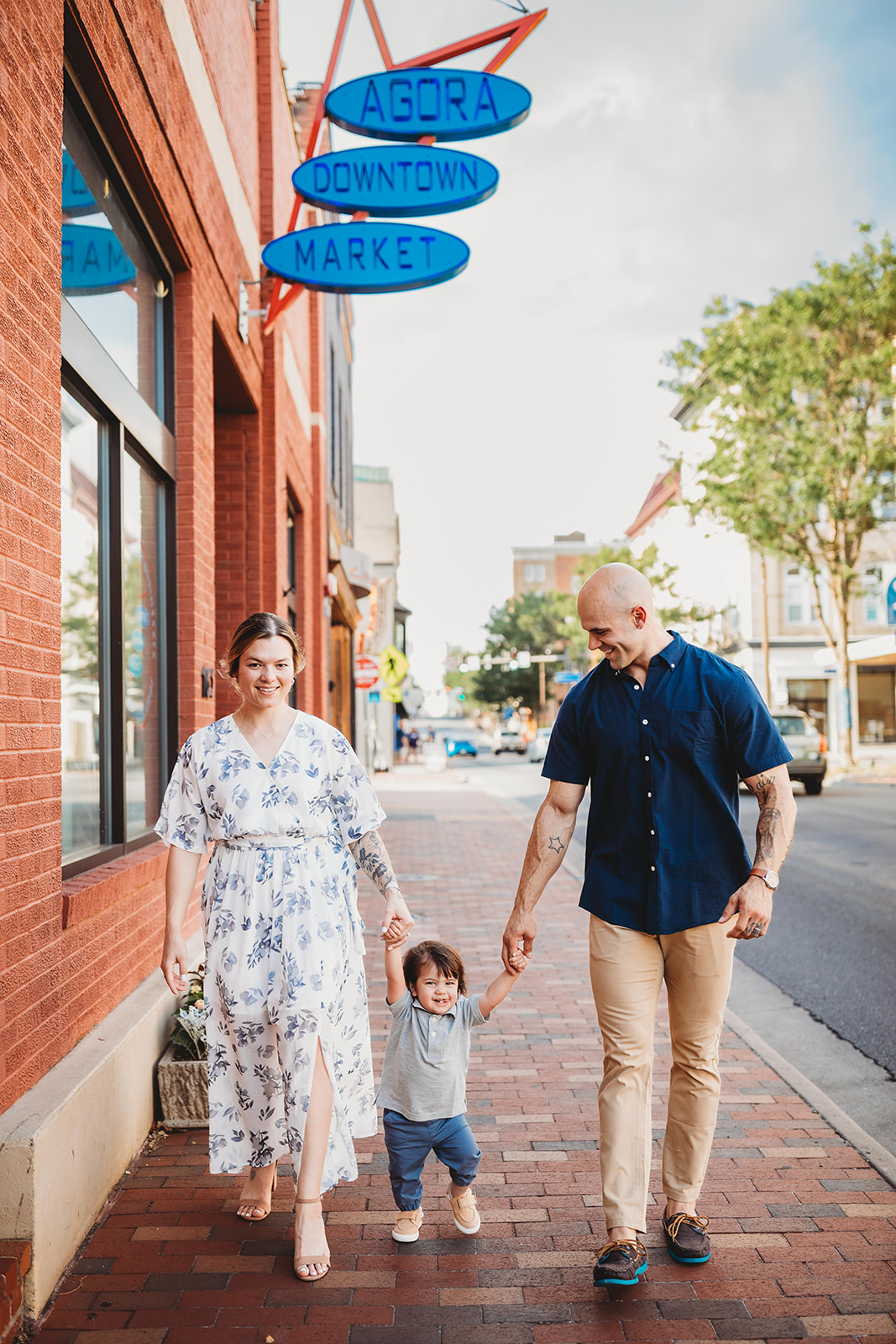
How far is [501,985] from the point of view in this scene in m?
3.47

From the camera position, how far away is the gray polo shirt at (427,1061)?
3457mm

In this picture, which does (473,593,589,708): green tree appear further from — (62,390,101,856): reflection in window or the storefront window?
(62,390,101,856): reflection in window

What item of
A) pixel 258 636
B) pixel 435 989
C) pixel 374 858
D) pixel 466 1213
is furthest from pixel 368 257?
pixel 466 1213

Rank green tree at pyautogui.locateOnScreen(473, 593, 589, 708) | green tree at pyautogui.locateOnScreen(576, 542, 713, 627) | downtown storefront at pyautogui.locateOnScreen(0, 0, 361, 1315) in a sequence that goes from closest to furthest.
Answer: downtown storefront at pyautogui.locateOnScreen(0, 0, 361, 1315)
green tree at pyautogui.locateOnScreen(576, 542, 713, 627)
green tree at pyautogui.locateOnScreen(473, 593, 589, 708)

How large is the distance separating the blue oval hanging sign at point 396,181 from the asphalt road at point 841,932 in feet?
16.7

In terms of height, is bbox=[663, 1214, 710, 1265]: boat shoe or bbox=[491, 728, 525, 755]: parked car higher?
bbox=[491, 728, 525, 755]: parked car

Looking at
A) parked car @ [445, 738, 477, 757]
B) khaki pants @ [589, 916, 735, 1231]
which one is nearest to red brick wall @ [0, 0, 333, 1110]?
khaki pants @ [589, 916, 735, 1231]

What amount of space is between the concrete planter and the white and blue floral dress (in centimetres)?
93

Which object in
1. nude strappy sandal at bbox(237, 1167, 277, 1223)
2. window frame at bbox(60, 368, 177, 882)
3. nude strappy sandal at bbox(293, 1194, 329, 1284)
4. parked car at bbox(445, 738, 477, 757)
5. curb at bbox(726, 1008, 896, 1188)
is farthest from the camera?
parked car at bbox(445, 738, 477, 757)

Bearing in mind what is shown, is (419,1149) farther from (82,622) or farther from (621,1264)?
(82,622)

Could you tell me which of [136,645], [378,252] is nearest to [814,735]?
[378,252]

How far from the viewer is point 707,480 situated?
27.8 metres

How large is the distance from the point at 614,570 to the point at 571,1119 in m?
2.37

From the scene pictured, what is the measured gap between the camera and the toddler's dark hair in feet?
11.4
